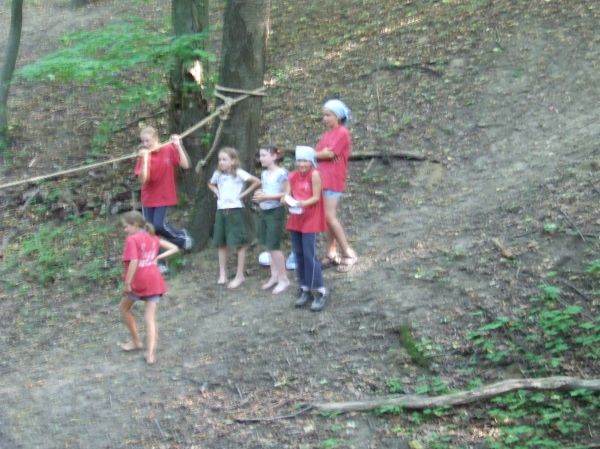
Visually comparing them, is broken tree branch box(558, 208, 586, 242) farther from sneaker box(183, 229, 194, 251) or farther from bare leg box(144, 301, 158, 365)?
sneaker box(183, 229, 194, 251)

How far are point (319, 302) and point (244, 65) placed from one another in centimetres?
286

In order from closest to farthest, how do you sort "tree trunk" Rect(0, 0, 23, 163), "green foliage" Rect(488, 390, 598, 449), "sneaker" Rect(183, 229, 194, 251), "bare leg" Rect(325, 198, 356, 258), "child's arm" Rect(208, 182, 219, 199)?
1. "green foliage" Rect(488, 390, 598, 449)
2. "bare leg" Rect(325, 198, 356, 258)
3. "child's arm" Rect(208, 182, 219, 199)
4. "sneaker" Rect(183, 229, 194, 251)
5. "tree trunk" Rect(0, 0, 23, 163)

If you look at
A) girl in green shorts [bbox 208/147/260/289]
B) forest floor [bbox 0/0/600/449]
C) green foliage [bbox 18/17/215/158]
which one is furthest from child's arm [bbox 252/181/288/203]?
green foliage [bbox 18/17/215/158]

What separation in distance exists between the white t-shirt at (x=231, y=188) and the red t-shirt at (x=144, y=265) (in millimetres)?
1226

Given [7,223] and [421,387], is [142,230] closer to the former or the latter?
[421,387]

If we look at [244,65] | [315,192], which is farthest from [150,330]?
[244,65]

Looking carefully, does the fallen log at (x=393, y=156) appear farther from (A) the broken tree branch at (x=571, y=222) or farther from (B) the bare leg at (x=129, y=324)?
(B) the bare leg at (x=129, y=324)

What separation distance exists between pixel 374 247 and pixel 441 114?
280 centimetres

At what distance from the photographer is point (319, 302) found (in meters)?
6.94

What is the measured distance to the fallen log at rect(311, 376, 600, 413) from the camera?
5.33m

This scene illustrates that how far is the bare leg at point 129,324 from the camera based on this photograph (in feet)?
22.6

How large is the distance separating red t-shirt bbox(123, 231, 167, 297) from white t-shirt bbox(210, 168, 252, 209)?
123cm

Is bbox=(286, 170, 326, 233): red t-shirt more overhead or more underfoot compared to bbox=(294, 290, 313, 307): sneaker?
more overhead

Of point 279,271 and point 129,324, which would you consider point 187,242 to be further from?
point 129,324
